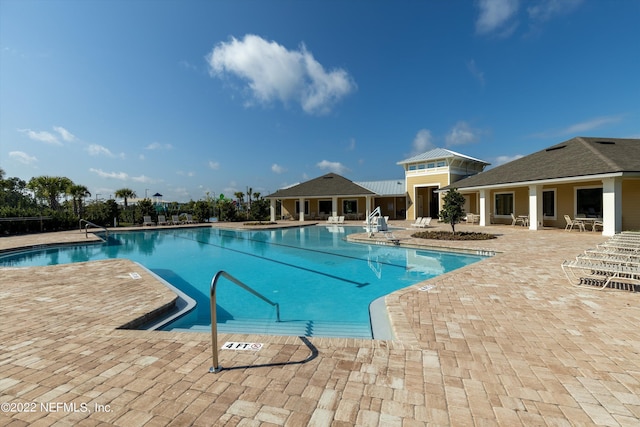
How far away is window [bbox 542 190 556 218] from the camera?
17531mm

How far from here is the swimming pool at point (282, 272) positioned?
550 centimetres

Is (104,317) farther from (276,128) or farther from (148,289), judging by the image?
(276,128)

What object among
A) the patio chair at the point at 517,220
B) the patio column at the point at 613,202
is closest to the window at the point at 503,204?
the patio chair at the point at 517,220

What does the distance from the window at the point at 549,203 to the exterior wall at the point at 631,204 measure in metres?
3.16

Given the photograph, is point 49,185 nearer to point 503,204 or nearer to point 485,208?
point 485,208

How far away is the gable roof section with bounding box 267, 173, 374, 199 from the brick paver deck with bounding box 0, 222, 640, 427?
24.3 m

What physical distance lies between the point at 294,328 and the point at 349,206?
27694 mm

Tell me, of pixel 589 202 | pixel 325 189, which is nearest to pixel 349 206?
pixel 325 189

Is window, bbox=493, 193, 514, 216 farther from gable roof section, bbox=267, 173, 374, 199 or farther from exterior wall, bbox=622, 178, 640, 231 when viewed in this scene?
gable roof section, bbox=267, 173, 374, 199

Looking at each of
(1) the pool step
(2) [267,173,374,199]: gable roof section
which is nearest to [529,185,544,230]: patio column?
(2) [267,173,374,199]: gable roof section

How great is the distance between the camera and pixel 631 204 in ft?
47.1

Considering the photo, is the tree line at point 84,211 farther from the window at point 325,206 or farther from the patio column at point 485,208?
the patio column at point 485,208

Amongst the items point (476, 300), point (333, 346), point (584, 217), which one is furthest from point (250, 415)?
point (584, 217)

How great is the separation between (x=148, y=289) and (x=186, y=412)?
4617mm
